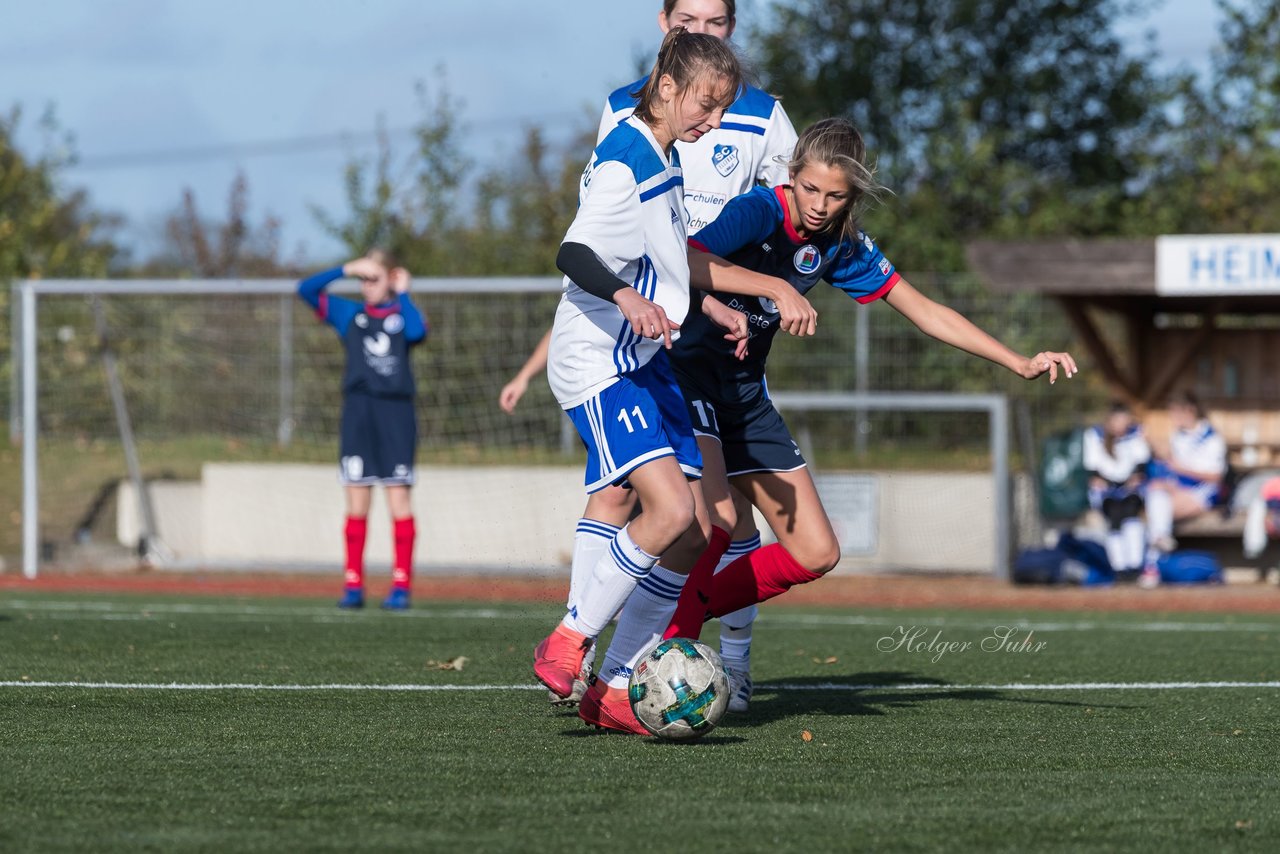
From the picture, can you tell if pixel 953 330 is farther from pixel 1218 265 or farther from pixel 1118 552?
pixel 1218 265

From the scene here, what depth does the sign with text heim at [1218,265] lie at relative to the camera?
13.9 m

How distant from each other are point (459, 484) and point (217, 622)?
21.0ft

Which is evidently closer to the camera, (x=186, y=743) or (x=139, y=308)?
(x=186, y=743)

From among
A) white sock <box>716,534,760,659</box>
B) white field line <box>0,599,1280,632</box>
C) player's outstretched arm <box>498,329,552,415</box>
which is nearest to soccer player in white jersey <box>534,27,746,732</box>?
white sock <box>716,534,760,659</box>

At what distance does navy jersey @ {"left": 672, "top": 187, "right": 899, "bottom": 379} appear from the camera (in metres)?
4.97

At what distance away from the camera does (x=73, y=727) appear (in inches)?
178

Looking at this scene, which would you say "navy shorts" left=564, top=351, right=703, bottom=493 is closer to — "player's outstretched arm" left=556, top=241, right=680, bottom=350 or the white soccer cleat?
"player's outstretched arm" left=556, top=241, right=680, bottom=350

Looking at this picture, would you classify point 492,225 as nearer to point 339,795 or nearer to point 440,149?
point 440,149

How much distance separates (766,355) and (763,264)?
35cm

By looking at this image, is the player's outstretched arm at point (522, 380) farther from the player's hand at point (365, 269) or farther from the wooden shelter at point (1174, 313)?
the wooden shelter at point (1174, 313)

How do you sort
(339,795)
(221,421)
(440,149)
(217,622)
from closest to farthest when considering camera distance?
1. (339,795)
2. (217,622)
3. (221,421)
4. (440,149)

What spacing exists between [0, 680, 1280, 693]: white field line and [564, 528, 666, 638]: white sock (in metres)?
1.05

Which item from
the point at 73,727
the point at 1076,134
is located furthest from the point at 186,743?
the point at 1076,134

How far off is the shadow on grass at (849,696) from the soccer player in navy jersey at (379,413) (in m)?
4.43
